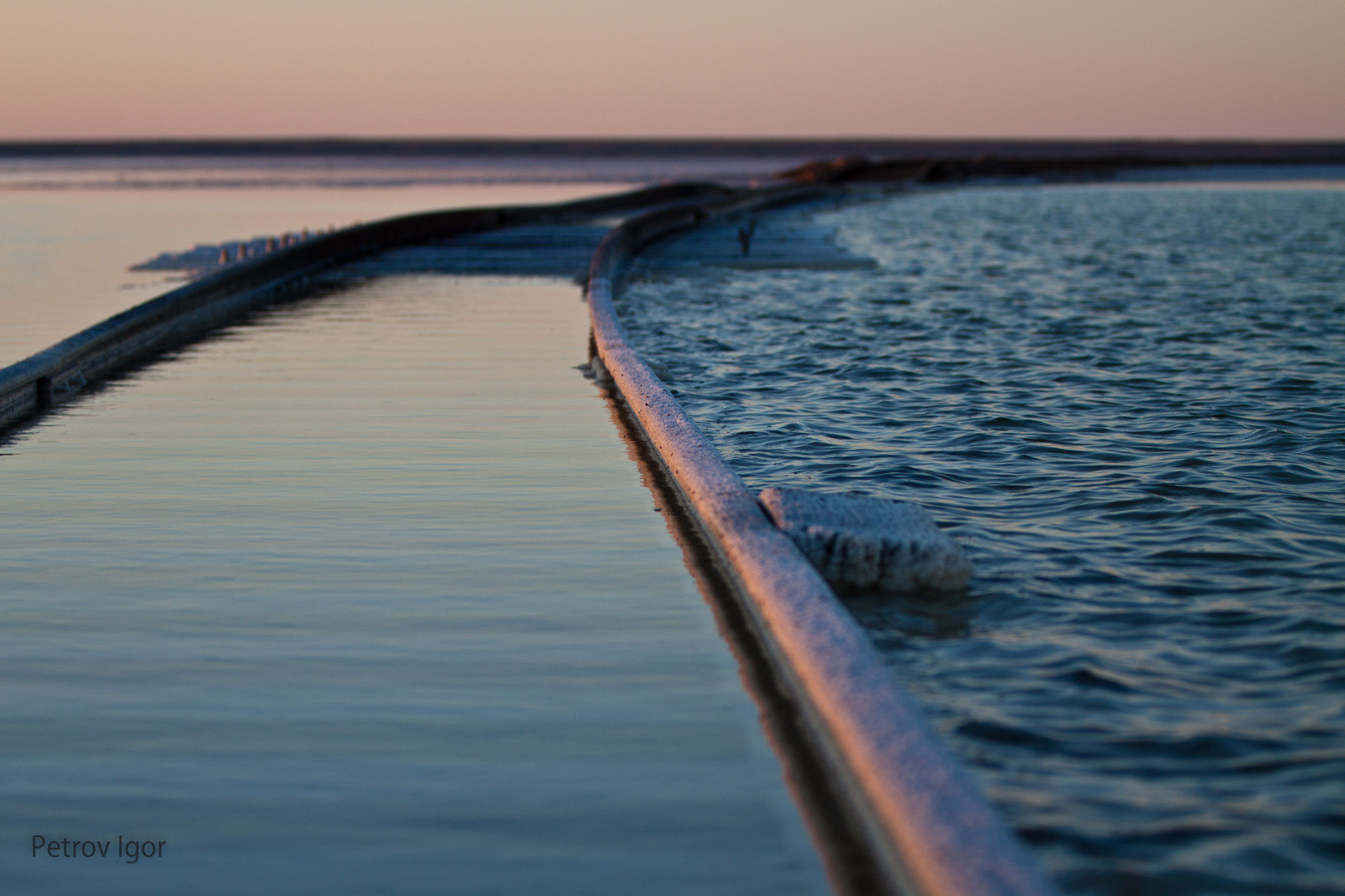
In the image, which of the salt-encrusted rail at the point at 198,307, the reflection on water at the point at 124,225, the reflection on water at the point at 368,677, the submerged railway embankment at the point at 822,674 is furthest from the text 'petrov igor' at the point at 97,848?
the reflection on water at the point at 124,225

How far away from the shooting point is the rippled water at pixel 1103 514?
3.02m

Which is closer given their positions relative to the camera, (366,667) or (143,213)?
(366,667)

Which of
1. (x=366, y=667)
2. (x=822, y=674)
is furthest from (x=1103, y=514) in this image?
(x=366, y=667)

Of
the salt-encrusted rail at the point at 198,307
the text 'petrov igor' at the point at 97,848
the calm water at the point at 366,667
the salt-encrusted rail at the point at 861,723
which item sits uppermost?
the salt-encrusted rail at the point at 198,307

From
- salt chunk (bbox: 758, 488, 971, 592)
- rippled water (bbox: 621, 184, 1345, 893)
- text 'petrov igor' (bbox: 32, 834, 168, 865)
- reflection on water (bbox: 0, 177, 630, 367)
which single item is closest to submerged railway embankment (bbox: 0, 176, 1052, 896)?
salt chunk (bbox: 758, 488, 971, 592)

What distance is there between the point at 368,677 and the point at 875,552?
5.51ft

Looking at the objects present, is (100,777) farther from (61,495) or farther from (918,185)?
(918,185)

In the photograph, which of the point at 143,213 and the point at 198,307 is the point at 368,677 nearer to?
the point at 198,307

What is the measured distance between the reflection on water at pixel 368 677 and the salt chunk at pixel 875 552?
425 millimetres

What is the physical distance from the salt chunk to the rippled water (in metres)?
0.10

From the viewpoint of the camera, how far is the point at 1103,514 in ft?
18.5

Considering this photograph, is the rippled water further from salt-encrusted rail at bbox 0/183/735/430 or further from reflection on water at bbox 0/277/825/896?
salt-encrusted rail at bbox 0/183/735/430

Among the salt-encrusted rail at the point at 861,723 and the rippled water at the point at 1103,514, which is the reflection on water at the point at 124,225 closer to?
the rippled water at the point at 1103,514

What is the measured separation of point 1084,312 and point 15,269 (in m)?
12.6
